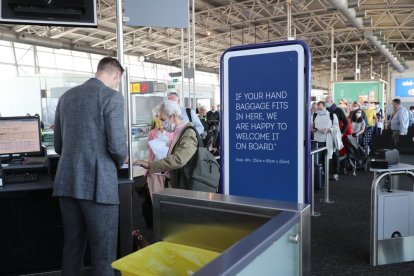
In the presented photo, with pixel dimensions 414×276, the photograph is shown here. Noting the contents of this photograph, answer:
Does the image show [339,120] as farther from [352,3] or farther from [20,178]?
[20,178]

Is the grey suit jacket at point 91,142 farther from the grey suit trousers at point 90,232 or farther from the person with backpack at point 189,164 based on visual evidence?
the person with backpack at point 189,164

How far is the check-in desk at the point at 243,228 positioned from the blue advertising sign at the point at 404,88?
18.9m

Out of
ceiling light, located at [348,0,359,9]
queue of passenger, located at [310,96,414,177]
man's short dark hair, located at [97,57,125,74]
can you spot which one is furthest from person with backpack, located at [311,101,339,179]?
man's short dark hair, located at [97,57,125,74]

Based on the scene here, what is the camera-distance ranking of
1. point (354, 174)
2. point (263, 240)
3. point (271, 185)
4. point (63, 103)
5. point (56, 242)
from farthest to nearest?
point (354, 174) → point (56, 242) → point (63, 103) → point (271, 185) → point (263, 240)

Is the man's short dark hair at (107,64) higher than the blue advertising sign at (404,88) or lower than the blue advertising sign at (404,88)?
lower

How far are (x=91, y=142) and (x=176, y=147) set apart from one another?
2.14ft

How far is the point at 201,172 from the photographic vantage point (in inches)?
102

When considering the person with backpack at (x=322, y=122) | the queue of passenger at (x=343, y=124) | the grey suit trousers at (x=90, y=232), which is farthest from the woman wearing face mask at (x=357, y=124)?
the grey suit trousers at (x=90, y=232)

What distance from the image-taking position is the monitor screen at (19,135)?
10.8 feet

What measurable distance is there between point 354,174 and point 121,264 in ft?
23.6

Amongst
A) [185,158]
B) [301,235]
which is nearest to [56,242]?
[185,158]

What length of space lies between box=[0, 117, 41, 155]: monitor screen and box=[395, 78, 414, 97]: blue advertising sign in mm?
17783

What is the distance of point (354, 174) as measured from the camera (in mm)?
7570

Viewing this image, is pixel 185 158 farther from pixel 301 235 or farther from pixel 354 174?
pixel 354 174
